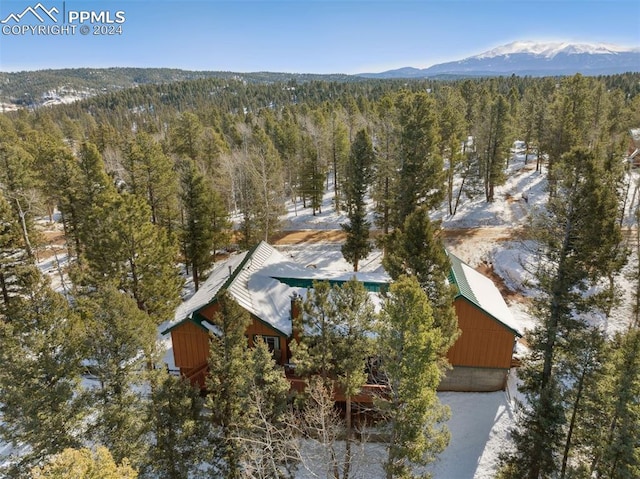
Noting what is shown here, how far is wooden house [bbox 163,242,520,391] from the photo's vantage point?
17.9 metres

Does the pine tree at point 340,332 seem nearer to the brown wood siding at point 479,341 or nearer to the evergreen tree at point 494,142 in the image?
the brown wood siding at point 479,341

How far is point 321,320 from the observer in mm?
13180

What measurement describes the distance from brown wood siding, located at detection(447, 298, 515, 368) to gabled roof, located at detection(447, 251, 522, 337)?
0.26 metres

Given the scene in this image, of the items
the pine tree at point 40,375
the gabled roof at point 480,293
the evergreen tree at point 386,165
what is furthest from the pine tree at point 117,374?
the evergreen tree at point 386,165

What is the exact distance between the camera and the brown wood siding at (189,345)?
18.2m

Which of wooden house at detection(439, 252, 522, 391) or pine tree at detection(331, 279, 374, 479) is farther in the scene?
wooden house at detection(439, 252, 522, 391)

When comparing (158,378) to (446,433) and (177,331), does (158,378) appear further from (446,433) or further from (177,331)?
(446,433)

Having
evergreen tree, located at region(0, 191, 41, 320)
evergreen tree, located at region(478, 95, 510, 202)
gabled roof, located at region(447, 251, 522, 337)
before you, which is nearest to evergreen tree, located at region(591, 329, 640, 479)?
gabled roof, located at region(447, 251, 522, 337)

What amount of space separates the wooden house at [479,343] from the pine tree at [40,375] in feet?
49.3

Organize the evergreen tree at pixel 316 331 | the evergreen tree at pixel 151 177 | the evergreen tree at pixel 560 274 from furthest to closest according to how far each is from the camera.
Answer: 1. the evergreen tree at pixel 151 177
2. the evergreen tree at pixel 560 274
3. the evergreen tree at pixel 316 331

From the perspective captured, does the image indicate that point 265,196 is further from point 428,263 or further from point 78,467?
point 78,467

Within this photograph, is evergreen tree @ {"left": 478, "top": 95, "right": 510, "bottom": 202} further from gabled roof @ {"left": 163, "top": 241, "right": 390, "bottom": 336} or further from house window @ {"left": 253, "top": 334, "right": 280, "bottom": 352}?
house window @ {"left": 253, "top": 334, "right": 280, "bottom": 352}

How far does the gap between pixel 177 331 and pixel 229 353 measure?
6772 mm

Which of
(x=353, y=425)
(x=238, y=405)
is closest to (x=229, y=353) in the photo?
(x=238, y=405)
